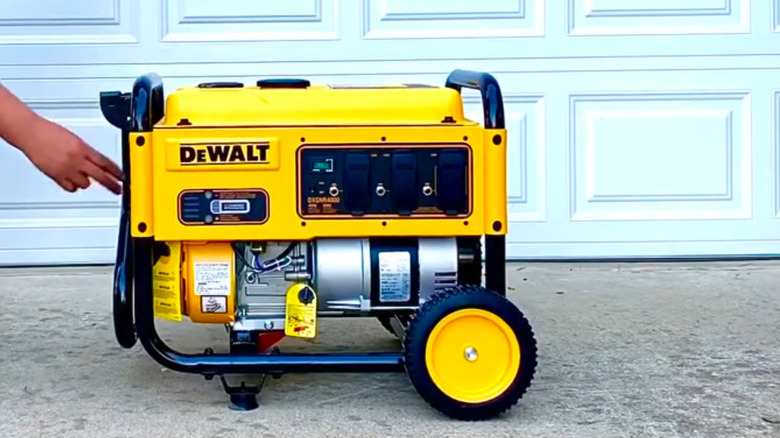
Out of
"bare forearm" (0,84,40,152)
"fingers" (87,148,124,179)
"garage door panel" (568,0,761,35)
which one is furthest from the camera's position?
"garage door panel" (568,0,761,35)

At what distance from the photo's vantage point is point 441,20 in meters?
4.55

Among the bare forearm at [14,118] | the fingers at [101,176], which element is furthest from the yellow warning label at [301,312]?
the bare forearm at [14,118]

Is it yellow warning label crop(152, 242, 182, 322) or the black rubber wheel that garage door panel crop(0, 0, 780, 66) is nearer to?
yellow warning label crop(152, 242, 182, 322)

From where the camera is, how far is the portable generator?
255 cm

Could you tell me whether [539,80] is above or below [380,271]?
above

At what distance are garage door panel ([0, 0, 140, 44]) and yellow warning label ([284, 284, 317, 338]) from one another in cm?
221

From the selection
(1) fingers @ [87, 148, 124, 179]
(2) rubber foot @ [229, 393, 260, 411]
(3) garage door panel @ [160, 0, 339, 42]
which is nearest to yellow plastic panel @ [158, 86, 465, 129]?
(1) fingers @ [87, 148, 124, 179]

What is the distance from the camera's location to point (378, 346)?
3.35 metres

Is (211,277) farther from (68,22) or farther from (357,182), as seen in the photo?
(68,22)

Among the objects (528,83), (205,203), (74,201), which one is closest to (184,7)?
(74,201)

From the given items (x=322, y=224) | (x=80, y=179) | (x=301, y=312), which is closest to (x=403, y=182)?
(x=322, y=224)

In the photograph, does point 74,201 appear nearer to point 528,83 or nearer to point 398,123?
point 528,83

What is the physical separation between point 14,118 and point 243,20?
2207 mm

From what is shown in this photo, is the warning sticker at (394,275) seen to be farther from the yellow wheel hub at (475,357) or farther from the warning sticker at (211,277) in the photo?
the warning sticker at (211,277)
